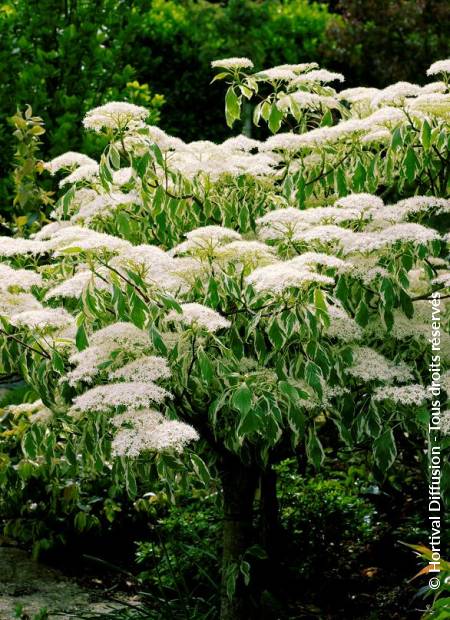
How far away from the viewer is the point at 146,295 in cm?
284

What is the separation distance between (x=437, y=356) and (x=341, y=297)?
0.39 metres

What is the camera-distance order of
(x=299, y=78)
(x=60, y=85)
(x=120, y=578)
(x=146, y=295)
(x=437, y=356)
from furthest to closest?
(x=60, y=85)
(x=120, y=578)
(x=299, y=78)
(x=437, y=356)
(x=146, y=295)

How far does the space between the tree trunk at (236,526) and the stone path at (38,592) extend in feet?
2.34

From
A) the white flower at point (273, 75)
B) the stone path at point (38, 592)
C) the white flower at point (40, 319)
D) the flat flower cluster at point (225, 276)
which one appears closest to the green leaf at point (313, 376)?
the flat flower cluster at point (225, 276)

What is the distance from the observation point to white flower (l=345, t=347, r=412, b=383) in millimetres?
2918

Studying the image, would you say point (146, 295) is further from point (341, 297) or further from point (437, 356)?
point (437, 356)

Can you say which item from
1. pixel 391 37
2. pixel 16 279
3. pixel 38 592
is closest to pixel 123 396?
pixel 16 279

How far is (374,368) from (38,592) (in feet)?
7.21

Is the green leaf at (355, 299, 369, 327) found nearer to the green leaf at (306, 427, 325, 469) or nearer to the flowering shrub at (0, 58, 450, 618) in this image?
the flowering shrub at (0, 58, 450, 618)

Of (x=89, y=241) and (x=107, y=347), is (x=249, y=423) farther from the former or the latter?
(x=89, y=241)

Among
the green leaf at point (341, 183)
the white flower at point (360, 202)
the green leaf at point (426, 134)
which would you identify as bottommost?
the white flower at point (360, 202)

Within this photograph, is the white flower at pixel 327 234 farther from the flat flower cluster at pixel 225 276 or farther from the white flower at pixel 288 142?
the white flower at pixel 288 142

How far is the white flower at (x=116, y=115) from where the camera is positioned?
10.5 ft

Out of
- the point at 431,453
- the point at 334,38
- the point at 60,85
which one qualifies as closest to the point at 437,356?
the point at 431,453
